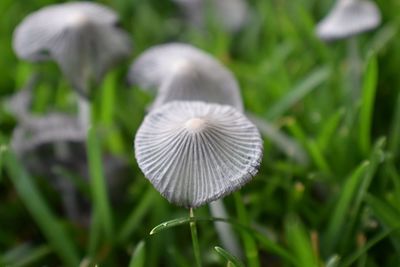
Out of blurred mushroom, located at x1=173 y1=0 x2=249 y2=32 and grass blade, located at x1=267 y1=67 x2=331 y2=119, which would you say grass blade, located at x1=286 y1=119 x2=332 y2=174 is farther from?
blurred mushroom, located at x1=173 y1=0 x2=249 y2=32

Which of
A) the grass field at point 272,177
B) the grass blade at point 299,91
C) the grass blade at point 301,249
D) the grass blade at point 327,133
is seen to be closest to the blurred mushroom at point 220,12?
the grass field at point 272,177

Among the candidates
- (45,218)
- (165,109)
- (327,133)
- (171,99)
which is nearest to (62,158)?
(45,218)

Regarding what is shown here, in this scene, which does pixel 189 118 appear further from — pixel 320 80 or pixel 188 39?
pixel 188 39

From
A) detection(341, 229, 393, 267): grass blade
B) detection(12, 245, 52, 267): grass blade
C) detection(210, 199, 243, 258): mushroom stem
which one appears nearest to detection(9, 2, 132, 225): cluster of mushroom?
detection(12, 245, 52, 267): grass blade

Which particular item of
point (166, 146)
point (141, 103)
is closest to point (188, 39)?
point (141, 103)

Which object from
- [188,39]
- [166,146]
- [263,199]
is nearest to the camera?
[166,146]

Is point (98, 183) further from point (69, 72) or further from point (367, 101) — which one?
point (367, 101)
